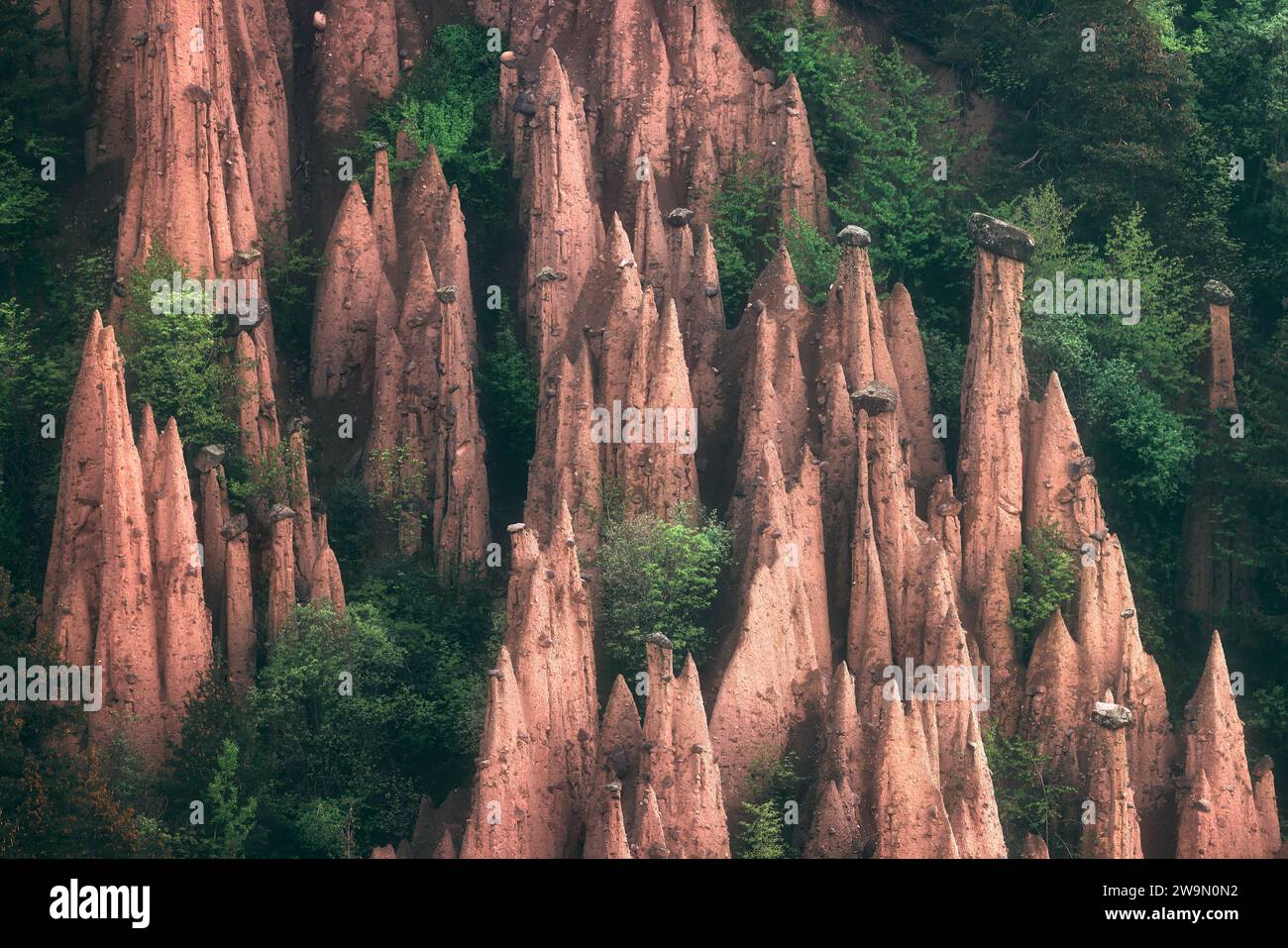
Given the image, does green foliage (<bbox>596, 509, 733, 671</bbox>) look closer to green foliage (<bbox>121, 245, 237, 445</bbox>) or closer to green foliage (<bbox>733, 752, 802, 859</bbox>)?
green foliage (<bbox>733, 752, 802, 859</bbox>)

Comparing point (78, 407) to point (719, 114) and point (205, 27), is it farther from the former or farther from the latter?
point (719, 114)

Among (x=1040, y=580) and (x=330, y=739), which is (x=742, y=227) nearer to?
(x=1040, y=580)

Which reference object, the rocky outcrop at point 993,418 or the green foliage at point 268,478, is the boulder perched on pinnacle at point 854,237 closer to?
the rocky outcrop at point 993,418

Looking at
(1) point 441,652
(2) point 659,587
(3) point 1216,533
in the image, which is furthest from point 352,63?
(3) point 1216,533

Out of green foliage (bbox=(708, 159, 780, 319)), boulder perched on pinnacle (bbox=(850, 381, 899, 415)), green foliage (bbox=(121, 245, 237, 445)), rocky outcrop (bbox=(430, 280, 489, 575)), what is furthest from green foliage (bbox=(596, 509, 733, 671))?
green foliage (bbox=(121, 245, 237, 445))
